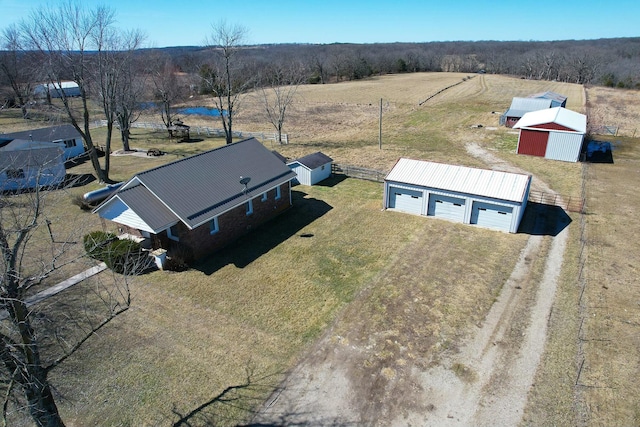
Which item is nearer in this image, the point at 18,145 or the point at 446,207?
the point at 446,207

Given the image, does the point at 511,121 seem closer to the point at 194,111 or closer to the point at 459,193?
the point at 459,193

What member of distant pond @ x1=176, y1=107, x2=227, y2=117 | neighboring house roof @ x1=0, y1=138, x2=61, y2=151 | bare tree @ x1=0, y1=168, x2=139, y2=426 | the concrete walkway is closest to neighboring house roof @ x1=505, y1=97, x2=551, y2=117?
distant pond @ x1=176, y1=107, x2=227, y2=117

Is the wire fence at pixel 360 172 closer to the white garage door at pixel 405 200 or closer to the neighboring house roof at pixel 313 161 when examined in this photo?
the neighboring house roof at pixel 313 161

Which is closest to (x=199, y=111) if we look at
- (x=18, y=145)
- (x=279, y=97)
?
(x=279, y=97)

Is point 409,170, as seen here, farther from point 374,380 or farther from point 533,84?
point 533,84

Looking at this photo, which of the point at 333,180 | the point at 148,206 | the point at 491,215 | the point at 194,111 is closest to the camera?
the point at 148,206

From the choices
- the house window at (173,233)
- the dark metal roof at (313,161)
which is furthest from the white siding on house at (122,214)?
the dark metal roof at (313,161)

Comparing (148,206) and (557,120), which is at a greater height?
(557,120)

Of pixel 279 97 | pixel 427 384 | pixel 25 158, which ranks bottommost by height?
pixel 427 384
